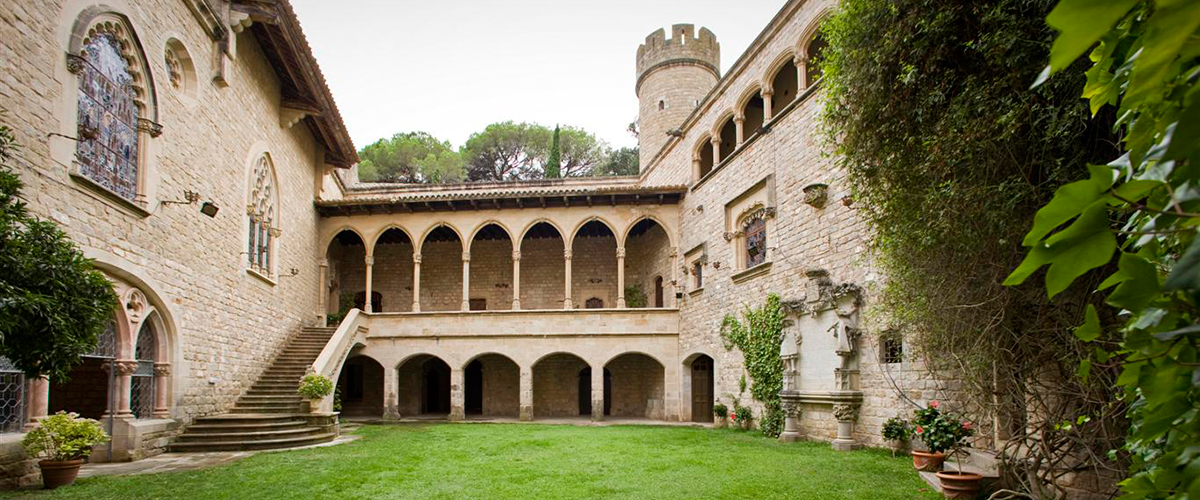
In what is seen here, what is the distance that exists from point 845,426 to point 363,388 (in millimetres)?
15269

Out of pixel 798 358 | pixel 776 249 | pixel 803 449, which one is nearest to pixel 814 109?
pixel 776 249

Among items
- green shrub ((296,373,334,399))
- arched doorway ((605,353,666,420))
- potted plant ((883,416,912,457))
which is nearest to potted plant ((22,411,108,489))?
green shrub ((296,373,334,399))

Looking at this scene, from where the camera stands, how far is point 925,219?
242 inches

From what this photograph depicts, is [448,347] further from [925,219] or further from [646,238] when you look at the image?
[925,219]

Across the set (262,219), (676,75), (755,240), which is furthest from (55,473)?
(676,75)

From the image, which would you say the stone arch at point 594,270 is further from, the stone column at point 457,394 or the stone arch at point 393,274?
the stone arch at point 393,274

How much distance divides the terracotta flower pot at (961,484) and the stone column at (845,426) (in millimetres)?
4620

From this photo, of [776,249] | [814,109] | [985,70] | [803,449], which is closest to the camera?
[985,70]

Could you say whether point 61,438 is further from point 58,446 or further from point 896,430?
point 896,430

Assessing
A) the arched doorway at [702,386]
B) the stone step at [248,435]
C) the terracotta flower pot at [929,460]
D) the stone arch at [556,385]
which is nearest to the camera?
the terracotta flower pot at [929,460]

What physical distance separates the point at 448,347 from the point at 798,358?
967cm

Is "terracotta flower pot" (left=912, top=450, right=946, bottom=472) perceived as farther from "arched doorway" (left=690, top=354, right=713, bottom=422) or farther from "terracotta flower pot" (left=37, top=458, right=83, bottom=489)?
"arched doorway" (left=690, top=354, right=713, bottom=422)

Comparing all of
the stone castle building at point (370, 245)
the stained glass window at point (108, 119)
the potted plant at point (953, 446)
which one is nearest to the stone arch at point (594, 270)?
the stone castle building at point (370, 245)

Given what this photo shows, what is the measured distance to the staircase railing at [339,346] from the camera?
14.3 metres
